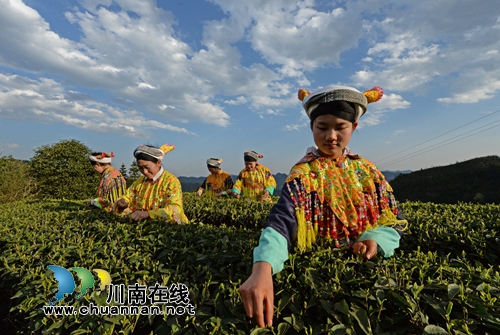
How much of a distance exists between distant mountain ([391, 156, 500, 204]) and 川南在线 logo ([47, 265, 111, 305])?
20976 millimetres

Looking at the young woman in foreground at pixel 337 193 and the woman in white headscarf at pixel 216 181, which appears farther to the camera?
the woman in white headscarf at pixel 216 181

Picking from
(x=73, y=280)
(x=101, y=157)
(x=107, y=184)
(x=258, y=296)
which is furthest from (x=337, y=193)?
(x=101, y=157)

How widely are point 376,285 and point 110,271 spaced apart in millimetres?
1842

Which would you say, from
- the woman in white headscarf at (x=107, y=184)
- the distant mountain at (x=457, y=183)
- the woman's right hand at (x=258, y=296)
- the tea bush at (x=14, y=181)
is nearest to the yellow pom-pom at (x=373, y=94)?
the woman's right hand at (x=258, y=296)

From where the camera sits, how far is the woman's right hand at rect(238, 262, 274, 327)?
3.30 feet

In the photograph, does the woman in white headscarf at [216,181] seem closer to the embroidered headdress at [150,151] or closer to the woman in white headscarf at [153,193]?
the woman in white headscarf at [153,193]

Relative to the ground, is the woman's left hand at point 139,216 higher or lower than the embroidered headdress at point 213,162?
lower

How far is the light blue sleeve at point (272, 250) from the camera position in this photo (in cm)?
114

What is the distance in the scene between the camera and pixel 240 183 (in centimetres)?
888

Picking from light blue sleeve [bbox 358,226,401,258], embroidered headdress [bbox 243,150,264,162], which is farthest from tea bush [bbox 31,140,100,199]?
light blue sleeve [bbox 358,226,401,258]

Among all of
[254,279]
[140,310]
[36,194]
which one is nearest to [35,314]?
[140,310]

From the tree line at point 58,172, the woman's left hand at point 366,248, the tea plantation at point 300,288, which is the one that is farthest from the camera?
the tree line at point 58,172

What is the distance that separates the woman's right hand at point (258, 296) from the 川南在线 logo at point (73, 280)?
1.22 meters

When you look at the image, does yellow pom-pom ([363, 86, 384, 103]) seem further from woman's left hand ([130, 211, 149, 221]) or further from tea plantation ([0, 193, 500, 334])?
woman's left hand ([130, 211, 149, 221])
